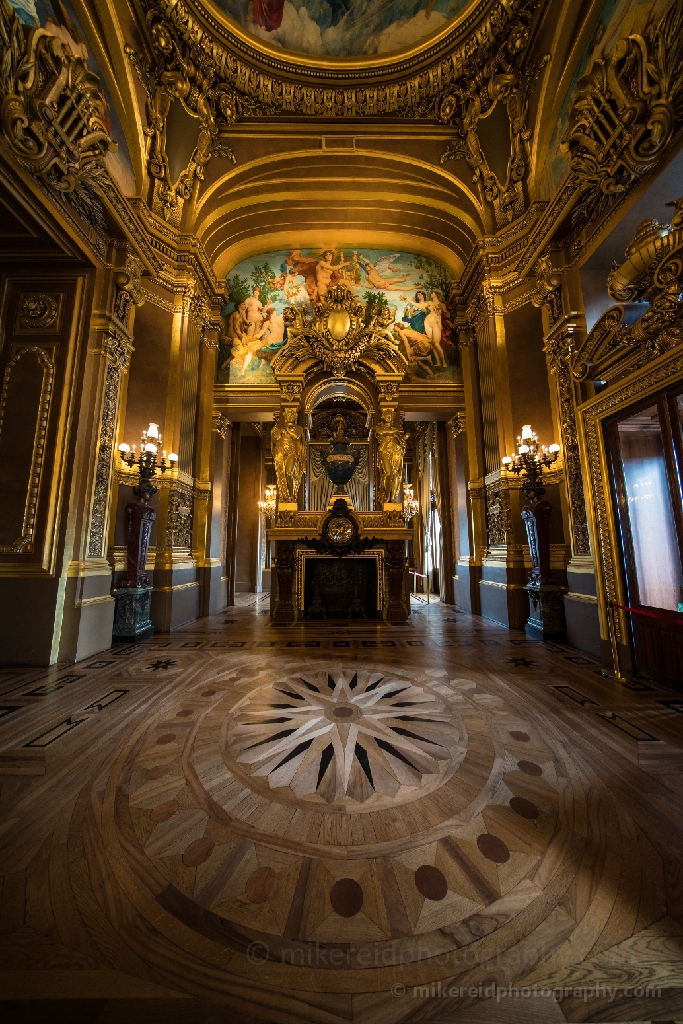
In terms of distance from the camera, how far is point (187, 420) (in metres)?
7.45

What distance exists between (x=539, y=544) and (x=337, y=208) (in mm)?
8849

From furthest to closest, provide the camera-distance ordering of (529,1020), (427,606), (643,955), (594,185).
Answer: (427,606) → (594,185) → (643,955) → (529,1020)

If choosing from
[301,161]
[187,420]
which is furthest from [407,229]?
[187,420]

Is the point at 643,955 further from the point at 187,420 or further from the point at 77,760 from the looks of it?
the point at 187,420

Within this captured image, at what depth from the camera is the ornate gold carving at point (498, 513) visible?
6.81 m

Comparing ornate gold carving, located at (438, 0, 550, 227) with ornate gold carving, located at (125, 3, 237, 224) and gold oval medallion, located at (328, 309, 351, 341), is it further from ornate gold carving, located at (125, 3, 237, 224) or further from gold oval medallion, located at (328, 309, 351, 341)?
ornate gold carving, located at (125, 3, 237, 224)

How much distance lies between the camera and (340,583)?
25.2 feet

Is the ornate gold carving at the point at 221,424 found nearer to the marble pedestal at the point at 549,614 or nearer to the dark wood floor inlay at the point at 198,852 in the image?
the marble pedestal at the point at 549,614

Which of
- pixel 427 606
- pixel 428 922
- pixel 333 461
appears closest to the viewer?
pixel 428 922

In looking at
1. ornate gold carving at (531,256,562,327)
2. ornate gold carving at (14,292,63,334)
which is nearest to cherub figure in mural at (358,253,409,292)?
ornate gold carving at (531,256,562,327)

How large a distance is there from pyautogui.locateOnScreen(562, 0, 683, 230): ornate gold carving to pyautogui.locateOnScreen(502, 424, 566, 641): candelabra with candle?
2989 mm

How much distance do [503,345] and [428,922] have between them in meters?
7.96

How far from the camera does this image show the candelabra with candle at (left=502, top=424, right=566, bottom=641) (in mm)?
5500

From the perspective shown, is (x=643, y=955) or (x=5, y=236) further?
(x=5, y=236)
